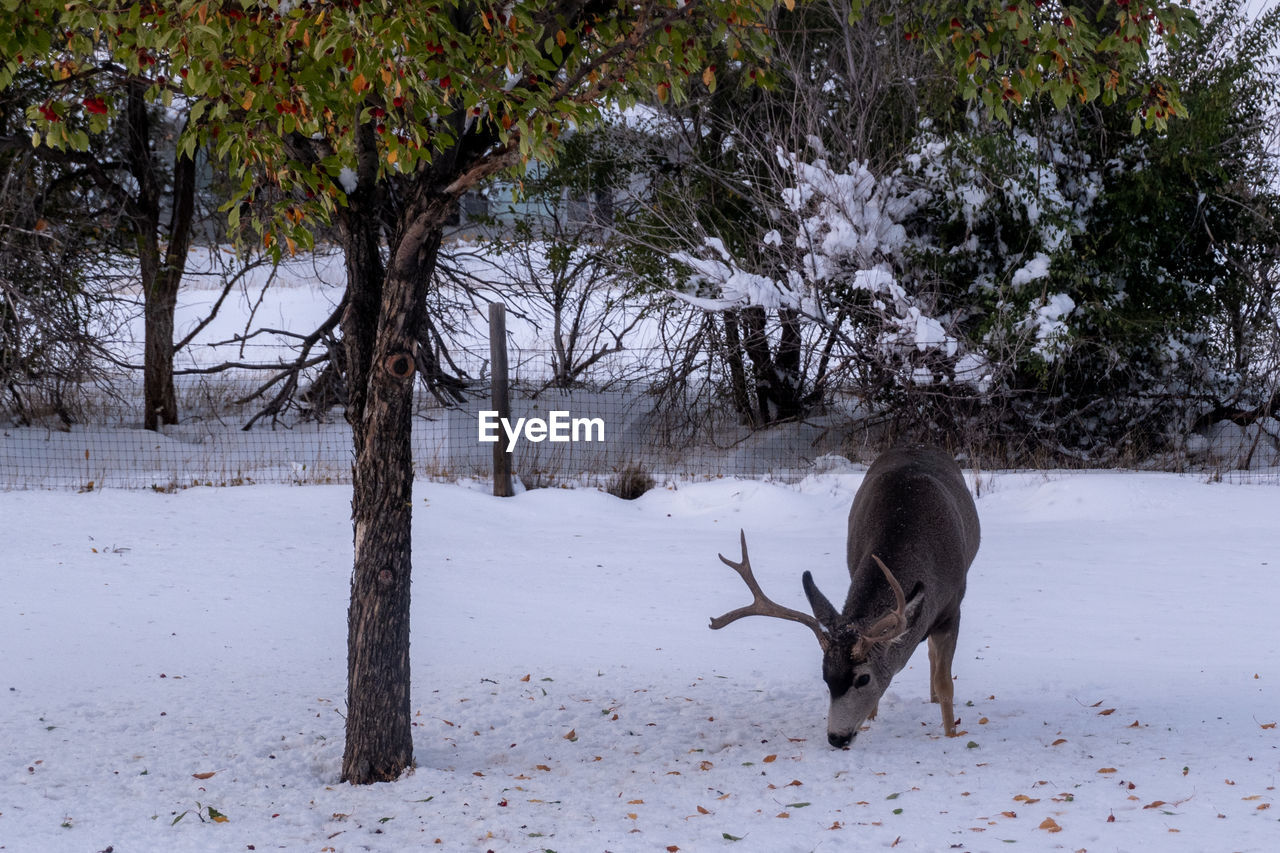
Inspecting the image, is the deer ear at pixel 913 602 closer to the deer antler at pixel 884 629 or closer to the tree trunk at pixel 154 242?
the deer antler at pixel 884 629

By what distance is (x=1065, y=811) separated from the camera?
4664mm

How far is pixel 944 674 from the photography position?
234 inches

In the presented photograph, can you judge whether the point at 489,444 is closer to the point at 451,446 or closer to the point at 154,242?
the point at 451,446

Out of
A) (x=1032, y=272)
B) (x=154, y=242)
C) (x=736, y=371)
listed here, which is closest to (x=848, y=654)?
(x=1032, y=272)

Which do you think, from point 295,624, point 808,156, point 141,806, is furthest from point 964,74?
point 808,156

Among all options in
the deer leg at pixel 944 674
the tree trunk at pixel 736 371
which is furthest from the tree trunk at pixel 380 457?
the tree trunk at pixel 736 371

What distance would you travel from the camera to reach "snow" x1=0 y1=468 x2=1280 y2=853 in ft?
15.6

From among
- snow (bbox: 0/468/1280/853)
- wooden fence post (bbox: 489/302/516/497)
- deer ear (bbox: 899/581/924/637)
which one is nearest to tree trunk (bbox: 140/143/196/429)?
snow (bbox: 0/468/1280/853)

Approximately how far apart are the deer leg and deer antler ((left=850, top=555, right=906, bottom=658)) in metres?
0.83

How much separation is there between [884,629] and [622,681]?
7.36 feet

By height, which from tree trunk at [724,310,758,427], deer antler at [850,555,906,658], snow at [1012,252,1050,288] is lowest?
deer antler at [850,555,906,658]

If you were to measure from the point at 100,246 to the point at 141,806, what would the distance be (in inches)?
473

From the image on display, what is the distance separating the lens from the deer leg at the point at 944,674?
585 centimetres

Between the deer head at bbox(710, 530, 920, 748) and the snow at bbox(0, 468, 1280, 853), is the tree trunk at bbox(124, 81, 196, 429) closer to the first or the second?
the snow at bbox(0, 468, 1280, 853)
